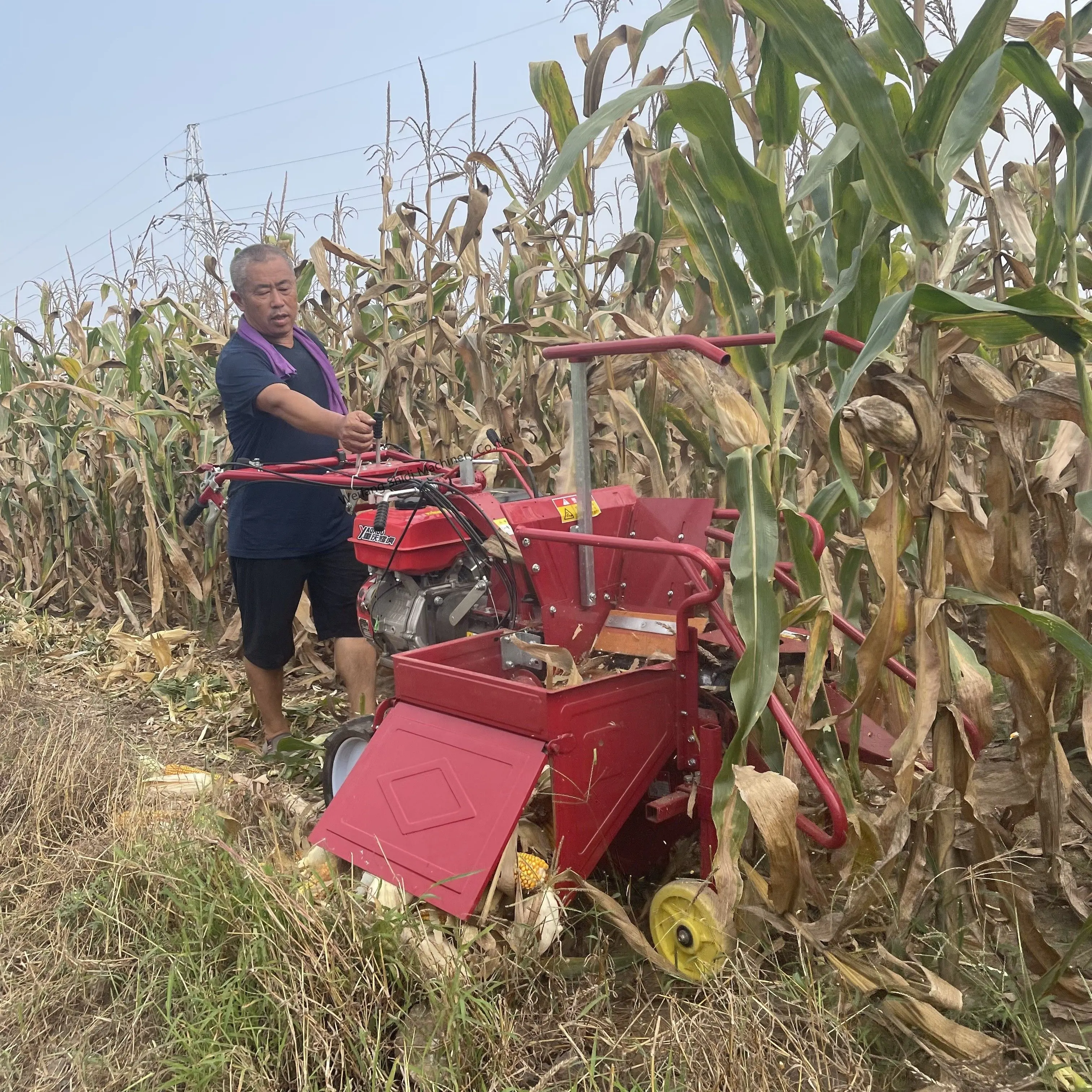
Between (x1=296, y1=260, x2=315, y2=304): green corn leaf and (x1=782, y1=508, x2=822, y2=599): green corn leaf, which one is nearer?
(x1=782, y1=508, x2=822, y2=599): green corn leaf

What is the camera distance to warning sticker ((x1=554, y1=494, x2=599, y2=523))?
3047 mm

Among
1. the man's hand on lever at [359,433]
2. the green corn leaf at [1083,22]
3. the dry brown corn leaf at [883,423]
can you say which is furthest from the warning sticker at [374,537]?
the green corn leaf at [1083,22]

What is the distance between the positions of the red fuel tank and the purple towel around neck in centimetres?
89

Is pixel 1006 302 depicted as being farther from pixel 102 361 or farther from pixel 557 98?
pixel 102 361

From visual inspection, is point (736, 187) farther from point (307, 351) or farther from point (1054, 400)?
point (307, 351)

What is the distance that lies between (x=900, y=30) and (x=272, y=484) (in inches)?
113

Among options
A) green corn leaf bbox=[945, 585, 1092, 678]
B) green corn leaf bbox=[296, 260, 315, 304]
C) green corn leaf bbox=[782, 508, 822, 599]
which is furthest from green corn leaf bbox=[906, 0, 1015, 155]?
green corn leaf bbox=[296, 260, 315, 304]

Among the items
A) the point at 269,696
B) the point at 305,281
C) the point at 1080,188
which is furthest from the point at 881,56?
the point at 305,281

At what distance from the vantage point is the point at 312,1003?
79.4 inches

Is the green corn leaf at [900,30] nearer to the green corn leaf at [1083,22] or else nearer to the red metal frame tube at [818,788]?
the green corn leaf at [1083,22]

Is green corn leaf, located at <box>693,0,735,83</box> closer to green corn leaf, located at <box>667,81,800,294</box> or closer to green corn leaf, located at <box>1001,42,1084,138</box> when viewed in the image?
green corn leaf, located at <box>667,81,800,294</box>

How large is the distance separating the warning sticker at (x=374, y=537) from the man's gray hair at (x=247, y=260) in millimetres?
1222

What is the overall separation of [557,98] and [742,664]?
6.88 ft

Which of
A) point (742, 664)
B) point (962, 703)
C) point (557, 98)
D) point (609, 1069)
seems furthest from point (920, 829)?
point (557, 98)
